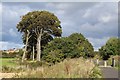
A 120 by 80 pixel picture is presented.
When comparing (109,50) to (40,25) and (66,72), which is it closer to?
(40,25)

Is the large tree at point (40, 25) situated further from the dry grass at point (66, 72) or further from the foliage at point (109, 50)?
the dry grass at point (66, 72)

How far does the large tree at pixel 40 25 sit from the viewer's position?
192ft

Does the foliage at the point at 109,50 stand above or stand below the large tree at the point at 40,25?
below

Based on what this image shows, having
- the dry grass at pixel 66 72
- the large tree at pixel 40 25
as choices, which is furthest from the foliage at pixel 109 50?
the dry grass at pixel 66 72

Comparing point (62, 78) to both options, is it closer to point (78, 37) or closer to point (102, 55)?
point (78, 37)

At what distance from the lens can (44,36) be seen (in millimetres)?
60969

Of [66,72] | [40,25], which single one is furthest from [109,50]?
[66,72]

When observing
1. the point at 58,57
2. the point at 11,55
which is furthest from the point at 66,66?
the point at 11,55

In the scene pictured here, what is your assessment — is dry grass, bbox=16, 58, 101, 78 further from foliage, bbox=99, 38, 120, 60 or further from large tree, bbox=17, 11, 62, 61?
foliage, bbox=99, 38, 120, 60

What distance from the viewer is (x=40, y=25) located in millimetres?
58375

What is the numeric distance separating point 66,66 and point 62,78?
14.3 feet

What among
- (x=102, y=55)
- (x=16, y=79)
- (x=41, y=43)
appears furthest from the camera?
(x=102, y=55)

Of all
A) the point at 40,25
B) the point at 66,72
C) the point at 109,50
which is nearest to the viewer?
the point at 66,72

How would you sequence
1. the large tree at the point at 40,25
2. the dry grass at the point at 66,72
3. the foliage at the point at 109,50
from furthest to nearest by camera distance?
the foliage at the point at 109,50, the large tree at the point at 40,25, the dry grass at the point at 66,72
